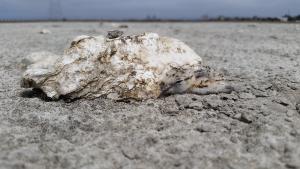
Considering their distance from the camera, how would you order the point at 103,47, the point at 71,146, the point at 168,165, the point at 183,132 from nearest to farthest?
the point at 168,165
the point at 71,146
the point at 183,132
the point at 103,47

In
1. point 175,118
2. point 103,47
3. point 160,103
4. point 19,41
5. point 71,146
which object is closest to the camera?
point 71,146

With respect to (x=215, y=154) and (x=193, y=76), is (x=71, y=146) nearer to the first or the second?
(x=215, y=154)

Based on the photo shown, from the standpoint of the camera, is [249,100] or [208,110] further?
[249,100]

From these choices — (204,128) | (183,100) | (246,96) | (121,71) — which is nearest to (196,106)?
(183,100)

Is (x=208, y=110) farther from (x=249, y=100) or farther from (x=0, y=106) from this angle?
(x=0, y=106)

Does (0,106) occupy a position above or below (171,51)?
below

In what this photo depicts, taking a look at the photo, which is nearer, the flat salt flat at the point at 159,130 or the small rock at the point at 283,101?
the flat salt flat at the point at 159,130

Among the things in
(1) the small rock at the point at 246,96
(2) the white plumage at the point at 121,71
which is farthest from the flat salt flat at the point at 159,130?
(2) the white plumage at the point at 121,71

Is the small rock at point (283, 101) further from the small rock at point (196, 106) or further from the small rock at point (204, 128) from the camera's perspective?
the small rock at point (204, 128)

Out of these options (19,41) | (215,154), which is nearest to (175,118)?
(215,154)

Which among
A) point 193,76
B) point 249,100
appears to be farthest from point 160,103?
point 249,100

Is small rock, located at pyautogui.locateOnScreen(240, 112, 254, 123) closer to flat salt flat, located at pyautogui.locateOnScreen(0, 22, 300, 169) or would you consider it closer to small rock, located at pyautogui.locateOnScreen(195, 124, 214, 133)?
flat salt flat, located at pyautogui.locateOnScreen(0, 22, 300, 169)
